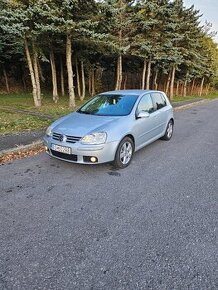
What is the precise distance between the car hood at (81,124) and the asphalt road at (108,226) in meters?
0.79

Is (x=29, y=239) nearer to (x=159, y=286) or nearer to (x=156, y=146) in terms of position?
(x=159, y=286)

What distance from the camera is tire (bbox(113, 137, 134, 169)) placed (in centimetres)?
505

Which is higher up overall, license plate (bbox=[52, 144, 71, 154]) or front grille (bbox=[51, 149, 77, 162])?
license plate (bbox=[52, 144, 71, 154])

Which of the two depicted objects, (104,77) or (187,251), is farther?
(104,77)

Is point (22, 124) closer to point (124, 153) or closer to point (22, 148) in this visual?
point (22, 148)

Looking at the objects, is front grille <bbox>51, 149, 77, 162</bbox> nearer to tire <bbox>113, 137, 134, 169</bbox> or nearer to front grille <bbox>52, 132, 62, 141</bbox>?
front grille <bbox>52, 132, 62, 141</bbox>

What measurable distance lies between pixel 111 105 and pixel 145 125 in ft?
3.14

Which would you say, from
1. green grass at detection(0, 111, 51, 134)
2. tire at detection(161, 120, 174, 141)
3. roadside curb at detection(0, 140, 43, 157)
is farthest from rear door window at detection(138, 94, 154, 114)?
green grass at detection(0, 111, 51, 134)

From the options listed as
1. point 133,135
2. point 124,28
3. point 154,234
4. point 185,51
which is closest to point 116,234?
point 154,234

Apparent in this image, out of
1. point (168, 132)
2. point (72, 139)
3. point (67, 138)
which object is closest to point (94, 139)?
point (72, 139)

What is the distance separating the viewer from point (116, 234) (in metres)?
3.05

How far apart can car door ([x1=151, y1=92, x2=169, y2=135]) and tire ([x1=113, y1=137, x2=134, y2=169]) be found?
5.31ft

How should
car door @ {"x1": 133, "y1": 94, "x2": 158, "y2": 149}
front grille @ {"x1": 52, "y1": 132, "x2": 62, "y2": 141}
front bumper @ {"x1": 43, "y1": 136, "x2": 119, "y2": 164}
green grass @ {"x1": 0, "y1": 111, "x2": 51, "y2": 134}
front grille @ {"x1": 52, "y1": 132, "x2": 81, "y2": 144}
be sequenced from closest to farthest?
front bumper @ {"x1": 43, "y1": 136, "x2": 119, "y2": 164}
front grille @ {"x1": 52, "y1": 132, "x2": 81, "y2": 144}
front grille @ {"x1": 52, "y1": 132, "x2": 62, "y2": 141}
car door @ {"x1": 133, "y1": 94, "x2": 158, "y2": 149}
green grass @ {"x1": 0, "y1": 111, "x2": 51, "y2": 134}

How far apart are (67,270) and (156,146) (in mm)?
5071
